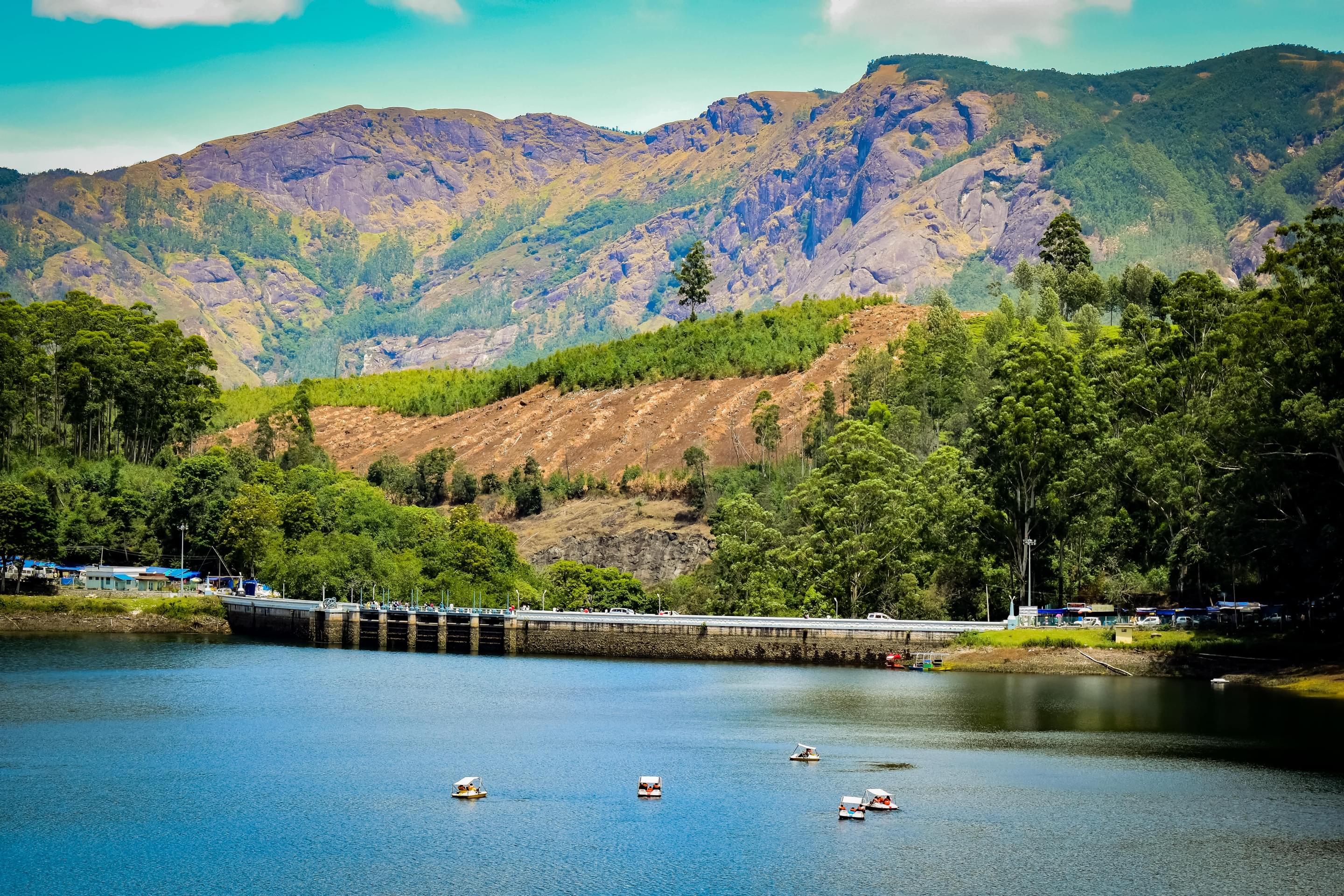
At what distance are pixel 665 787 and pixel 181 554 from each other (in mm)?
108536

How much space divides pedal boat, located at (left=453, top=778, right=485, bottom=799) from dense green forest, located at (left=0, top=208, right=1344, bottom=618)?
184 ft

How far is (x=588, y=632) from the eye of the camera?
431 ft

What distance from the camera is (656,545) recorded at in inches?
7200

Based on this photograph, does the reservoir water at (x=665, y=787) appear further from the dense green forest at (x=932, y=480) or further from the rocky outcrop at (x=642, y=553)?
the rocky outcrop at (x=642, y=553)

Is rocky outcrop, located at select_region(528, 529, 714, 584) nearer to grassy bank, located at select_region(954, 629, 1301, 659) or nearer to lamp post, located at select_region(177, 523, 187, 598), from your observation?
lamp post, located at select_region(177, 523, 187, 598)

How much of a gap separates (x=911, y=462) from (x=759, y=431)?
2340 inches

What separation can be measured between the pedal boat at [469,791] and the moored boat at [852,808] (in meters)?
15.0

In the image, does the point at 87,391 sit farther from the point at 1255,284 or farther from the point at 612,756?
the point at 1255,284

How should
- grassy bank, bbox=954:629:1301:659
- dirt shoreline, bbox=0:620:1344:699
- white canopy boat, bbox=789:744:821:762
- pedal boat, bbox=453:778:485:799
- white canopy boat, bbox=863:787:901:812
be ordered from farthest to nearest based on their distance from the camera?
grassy bank, bbox=954:629:1301:659
dirt shoreline, bbox=0:620:1344:699
white canopy boat, bbox=789:744:821:762
pedal boat, bbox=453:778:485:799
white canopy boat, bbox=863:787:901:812

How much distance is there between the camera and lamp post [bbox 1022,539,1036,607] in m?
116

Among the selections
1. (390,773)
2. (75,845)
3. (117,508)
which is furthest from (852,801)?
(117,508)

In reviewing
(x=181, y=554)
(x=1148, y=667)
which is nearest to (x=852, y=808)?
(x=1148, y=667)

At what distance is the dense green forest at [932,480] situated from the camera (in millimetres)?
96750

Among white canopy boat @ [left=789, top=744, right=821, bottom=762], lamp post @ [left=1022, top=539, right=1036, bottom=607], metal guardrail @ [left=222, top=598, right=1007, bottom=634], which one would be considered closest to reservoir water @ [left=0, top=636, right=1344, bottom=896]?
white canopy boat @ [left=789, top=744, right=821, bottom=762]
